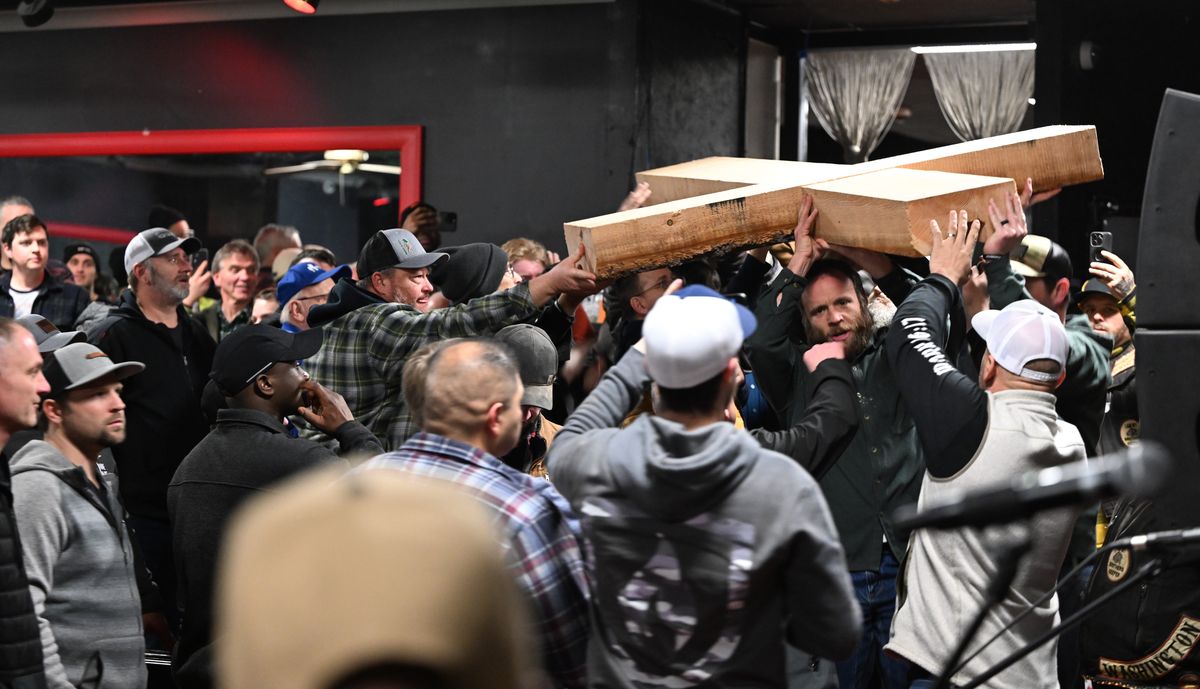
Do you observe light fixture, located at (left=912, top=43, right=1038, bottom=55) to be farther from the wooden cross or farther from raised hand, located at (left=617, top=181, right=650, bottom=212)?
the wooden cross

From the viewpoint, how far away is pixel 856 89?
10164 mm

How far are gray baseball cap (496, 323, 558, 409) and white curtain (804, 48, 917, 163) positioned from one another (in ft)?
19.0

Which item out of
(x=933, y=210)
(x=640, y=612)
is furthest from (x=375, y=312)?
(x=640, y=612)

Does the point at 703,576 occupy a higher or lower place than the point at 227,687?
lower

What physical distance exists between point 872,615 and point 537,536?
190 centimetres

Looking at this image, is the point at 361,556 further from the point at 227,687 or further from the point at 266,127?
the point at 266,127

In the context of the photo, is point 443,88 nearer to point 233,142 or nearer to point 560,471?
point 233,142

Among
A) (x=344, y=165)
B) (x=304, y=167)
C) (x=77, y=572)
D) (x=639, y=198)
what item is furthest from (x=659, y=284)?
(x=304, y=167)

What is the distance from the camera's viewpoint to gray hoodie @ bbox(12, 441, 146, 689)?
3686mm

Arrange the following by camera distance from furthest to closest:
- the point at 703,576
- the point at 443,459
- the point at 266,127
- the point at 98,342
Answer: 1. the point at 266,127
2. the point at 98,342
3. the point at 443,459
4. the point at 703,576

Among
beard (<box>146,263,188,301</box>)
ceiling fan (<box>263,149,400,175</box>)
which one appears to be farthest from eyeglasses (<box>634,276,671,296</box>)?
ceiling fan (<box>263,149,400,175</box>)

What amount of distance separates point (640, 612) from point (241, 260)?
5.57 m

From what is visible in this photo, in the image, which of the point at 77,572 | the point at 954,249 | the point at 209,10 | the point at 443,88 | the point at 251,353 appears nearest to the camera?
the point at 77,572

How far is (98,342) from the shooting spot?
5625 mm
